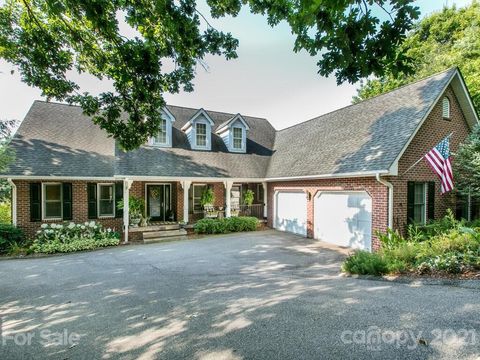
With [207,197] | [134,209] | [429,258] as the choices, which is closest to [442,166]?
[429,258]

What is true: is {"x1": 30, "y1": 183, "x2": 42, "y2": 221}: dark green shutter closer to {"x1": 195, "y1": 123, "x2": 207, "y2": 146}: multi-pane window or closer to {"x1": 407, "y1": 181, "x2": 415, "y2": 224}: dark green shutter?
{"x1": 195, "y1": 123, "x2": 207, "y2": 146}: multi-pane window

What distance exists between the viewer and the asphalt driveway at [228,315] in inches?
133

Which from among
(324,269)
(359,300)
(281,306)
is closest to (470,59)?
(324,269)

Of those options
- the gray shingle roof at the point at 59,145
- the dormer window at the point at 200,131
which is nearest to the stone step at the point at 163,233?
the gray shingle roof at the point at 59,145

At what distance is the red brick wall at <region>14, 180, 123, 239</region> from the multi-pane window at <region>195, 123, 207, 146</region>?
21.9 feet

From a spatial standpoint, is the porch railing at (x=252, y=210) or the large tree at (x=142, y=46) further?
the porch railing at (x=252, y=210)

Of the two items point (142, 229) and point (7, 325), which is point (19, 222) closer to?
point (142, 229)

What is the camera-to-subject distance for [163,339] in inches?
147

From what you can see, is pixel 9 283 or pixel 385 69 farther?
pixel 9 283

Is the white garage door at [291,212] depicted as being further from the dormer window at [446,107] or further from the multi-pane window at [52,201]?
the multi-pane window at [52,201]

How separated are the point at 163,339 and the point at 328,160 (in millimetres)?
10240

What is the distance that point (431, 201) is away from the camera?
10352 millimetres

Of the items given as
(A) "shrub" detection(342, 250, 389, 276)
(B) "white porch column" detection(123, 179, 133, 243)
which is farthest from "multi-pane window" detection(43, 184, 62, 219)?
(A) "shrub" detection(342, 250, 389, 276)

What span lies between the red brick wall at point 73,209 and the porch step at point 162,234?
1.70 metres
